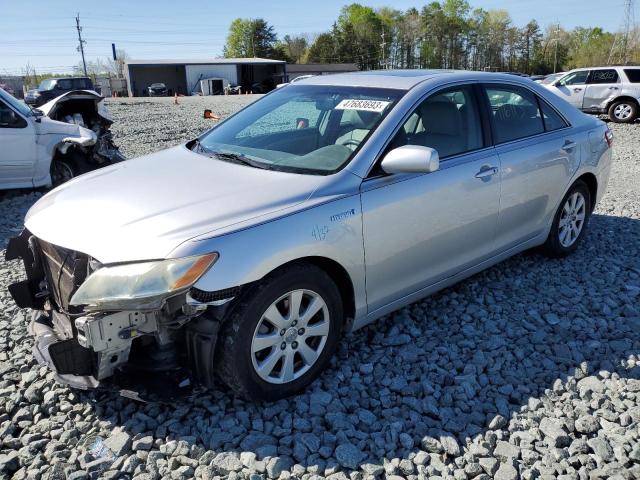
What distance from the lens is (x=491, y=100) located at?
411cm

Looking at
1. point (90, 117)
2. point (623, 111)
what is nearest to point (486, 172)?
point (90, 117)

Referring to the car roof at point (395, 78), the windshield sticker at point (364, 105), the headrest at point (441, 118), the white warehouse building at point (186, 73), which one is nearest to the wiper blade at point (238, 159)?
the windshield sticker at point (364, 105)

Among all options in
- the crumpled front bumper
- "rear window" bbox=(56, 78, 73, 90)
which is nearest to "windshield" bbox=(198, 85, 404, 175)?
the crumpled front bumper

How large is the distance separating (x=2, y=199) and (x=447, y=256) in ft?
22.3

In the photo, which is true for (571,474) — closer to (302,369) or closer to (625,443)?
(625,443)

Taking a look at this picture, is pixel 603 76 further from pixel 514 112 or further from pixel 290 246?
pixel 290 246

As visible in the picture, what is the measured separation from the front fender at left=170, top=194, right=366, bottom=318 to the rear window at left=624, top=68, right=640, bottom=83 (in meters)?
17.0

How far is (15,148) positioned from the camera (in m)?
7.36

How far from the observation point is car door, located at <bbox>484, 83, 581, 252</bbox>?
13.4 feet

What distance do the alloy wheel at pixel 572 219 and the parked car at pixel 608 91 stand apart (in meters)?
12.7

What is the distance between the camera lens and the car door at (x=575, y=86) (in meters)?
17.7

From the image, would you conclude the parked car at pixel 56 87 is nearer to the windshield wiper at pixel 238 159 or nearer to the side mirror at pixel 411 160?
the windshield wiper at pixel 238 159

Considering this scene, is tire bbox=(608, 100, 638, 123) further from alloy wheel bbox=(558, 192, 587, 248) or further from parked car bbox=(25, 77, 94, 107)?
parked car bbox=(25, 77, 94, 107)

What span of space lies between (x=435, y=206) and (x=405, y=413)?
4.24 ft
